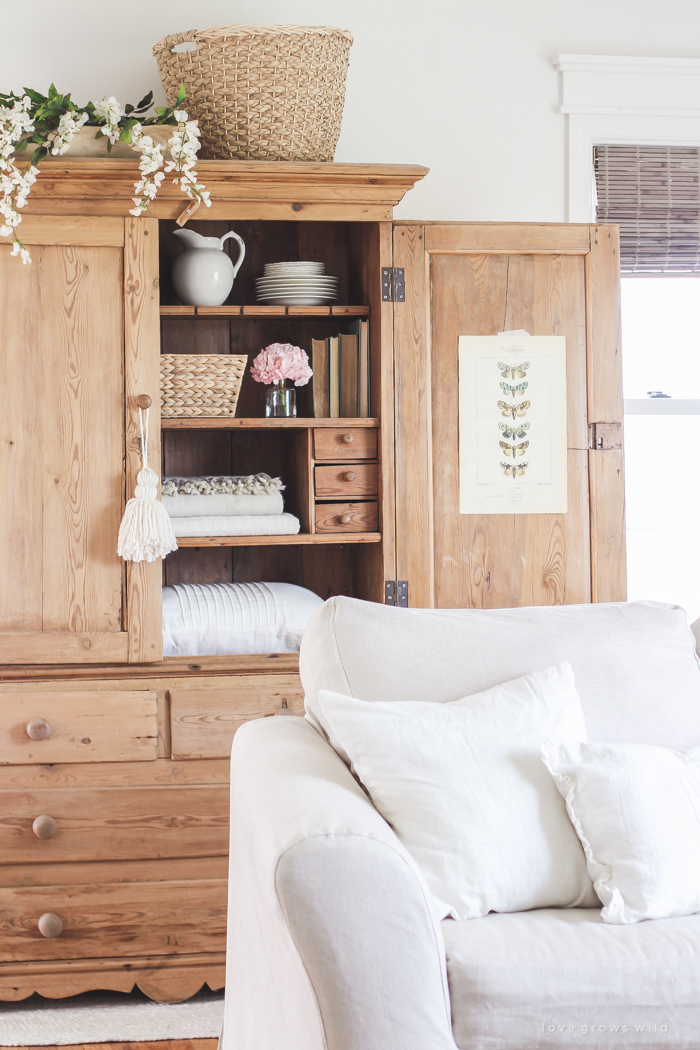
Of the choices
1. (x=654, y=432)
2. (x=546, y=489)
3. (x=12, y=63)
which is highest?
(x=12, y=63)

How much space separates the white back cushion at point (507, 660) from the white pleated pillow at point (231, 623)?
0.59 m

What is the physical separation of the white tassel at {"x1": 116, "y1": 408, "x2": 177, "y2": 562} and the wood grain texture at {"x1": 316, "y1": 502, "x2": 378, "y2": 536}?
393mm

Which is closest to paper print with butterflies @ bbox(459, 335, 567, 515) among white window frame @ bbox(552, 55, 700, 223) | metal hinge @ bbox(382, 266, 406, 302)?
metal hinge @ bbox(382, 266, 406, 302)

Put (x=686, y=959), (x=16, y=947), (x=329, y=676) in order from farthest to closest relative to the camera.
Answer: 1. (x=16, y=947)
2. (x=329, y=676)
3. (x=686, y=959)

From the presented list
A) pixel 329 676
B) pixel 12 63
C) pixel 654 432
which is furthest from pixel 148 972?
pixel 12 63

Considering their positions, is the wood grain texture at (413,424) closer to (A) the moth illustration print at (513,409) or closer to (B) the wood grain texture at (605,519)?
(A) the moth illustration print at (513,409)

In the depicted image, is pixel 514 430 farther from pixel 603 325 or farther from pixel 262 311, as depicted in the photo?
pixel 262 311

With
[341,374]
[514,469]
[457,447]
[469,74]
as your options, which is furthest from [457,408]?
[469,74]

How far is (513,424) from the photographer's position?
2.26 meters

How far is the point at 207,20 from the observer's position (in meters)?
2.54

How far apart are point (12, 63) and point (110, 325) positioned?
99cm

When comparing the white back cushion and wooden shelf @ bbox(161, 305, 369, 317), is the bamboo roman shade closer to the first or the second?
wooden shelf @ bbox(161, 305, 369, 317)

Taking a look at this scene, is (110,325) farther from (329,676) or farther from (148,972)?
(148,972)

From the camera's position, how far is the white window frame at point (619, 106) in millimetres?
2715
